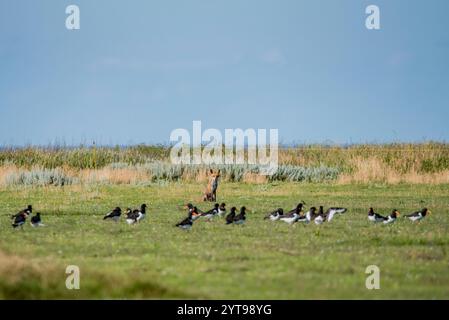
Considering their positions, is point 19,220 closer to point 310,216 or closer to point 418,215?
point 310,216

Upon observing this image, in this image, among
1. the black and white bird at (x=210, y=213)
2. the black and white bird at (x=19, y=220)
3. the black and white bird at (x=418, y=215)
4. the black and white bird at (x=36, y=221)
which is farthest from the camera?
the black and white bird at (x=210, y=213)

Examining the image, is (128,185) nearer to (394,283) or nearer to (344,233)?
(344,233)

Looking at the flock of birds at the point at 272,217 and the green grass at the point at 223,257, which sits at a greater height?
the flock of birds at the point at 272,217

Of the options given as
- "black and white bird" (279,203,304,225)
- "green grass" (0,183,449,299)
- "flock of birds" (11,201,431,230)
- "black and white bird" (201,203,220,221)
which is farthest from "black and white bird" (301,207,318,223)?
"black and white bird" (201,203,220,221)

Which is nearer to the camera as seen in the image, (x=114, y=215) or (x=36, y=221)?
(x=36, y=221)

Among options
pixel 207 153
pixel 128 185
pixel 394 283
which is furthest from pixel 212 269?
pixel 207 153

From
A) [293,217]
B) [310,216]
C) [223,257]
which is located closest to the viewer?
[223,257]

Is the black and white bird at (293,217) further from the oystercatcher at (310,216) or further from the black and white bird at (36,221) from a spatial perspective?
the black and white bird at (36,221)

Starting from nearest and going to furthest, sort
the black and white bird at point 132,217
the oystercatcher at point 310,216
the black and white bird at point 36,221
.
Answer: the black and white bird at point 36,221, the oystercatcher at point 310,216, the black and white bird at point 132,217

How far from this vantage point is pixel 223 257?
19.1m

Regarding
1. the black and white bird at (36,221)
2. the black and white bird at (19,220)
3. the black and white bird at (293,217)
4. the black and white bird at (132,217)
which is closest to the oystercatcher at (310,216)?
the black and white bird at (293,217)

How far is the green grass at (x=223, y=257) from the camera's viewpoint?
16.3 m

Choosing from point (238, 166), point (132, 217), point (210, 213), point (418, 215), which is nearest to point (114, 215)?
point (132, 217)
